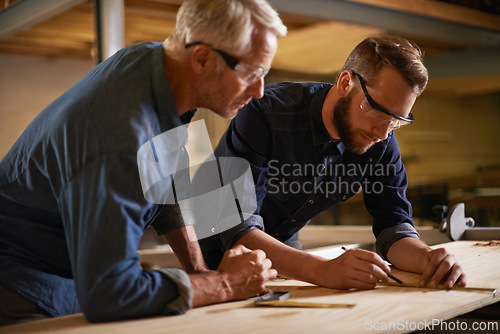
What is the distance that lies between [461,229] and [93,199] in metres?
2.11

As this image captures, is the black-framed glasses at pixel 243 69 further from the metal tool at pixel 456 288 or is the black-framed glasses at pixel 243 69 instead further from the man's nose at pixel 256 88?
the metal tool at pixel 456 288

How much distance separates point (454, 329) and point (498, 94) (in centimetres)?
907

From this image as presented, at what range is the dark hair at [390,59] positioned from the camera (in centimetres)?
185

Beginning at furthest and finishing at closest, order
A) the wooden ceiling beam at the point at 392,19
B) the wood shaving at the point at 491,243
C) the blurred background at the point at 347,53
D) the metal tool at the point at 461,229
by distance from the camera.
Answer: the blurred background at the point at 347,53 < the wooden ceiling beam at the point at 392,19 < the metal tool at the point at 461,229 < the wood shaving at the point at 491,243

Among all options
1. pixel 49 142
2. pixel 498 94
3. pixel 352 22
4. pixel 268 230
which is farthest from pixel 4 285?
pixel 498 94

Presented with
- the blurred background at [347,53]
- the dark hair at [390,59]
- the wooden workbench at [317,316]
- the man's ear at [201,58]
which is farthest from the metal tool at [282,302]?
the blurred background at [347,53]

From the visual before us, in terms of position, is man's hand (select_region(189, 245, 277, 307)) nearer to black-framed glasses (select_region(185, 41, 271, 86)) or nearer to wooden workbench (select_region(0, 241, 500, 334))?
wooden workbench (select_region(0, 241, 500, 334))

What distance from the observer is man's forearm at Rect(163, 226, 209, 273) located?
5.50 feet

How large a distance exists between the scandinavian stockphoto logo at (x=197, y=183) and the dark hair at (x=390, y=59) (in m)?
0.54

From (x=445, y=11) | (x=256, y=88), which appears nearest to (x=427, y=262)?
(x=256, y=88)

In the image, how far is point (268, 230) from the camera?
2320 mm

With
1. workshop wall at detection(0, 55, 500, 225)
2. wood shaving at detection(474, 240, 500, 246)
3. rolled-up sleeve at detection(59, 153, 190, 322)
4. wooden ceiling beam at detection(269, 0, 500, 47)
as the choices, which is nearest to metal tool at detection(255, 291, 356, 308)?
rolled-up sleeve at detection(59, 153, 190, 322)

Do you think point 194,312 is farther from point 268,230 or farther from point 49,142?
→ point 268,230

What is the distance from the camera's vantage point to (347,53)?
7.33 meters
